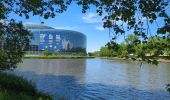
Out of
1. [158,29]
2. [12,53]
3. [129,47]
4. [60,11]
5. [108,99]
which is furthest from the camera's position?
[108,99]

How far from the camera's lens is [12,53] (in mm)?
19781

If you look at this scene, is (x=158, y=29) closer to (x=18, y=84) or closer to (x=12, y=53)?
(x=12, y=53)

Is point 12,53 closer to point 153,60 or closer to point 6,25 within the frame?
point 6,25

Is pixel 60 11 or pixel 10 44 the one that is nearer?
pixel 60 11

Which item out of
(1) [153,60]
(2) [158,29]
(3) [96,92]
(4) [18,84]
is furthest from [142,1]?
(3) [96,92]

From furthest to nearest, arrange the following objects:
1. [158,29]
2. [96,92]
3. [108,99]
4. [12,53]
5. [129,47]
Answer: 1. [96,92]
2. [108,99]
3. [12,53]
4. [129,47]
5. [158,29]

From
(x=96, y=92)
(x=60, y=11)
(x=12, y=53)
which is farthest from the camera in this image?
(x=96, y=92)

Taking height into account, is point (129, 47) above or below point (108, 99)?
above

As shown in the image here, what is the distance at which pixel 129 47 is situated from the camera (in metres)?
8.09

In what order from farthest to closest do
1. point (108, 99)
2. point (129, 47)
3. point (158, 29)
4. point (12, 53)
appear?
point (108, 99), point (12, 53), point (129, 47), point (158, 29)

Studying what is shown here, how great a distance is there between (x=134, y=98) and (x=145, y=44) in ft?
56.9

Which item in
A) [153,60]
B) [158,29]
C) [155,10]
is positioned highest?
[155,10]

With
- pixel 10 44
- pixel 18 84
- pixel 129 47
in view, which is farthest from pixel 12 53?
pixel 129 47

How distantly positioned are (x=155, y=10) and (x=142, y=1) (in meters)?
0.40
